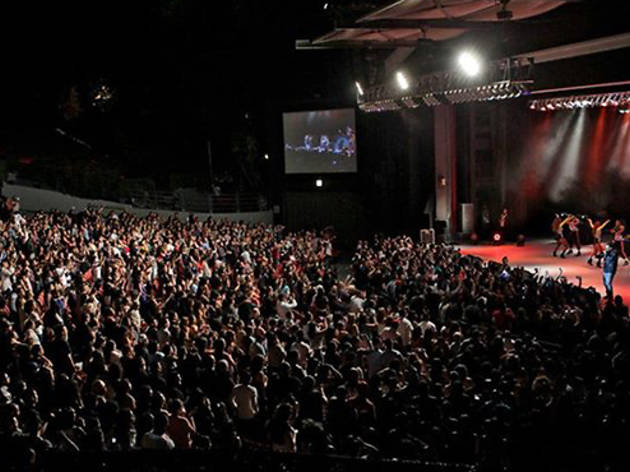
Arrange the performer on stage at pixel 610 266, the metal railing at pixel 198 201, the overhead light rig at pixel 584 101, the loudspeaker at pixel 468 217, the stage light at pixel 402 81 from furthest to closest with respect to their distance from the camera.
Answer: the metal railing at pixel 198 201 < the loudspeaker at pixel 468 217 < the overhead light rig at pixel 584 101 < the stage light at pixel 402 81 < the performer on stage at pixel 610 266

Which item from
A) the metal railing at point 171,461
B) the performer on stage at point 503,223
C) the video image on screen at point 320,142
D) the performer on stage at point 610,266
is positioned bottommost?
the metal railing at point 171,461

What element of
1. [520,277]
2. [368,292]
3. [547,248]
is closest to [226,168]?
[547,248]

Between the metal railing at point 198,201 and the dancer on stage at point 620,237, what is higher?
the metal railing at point 198,201

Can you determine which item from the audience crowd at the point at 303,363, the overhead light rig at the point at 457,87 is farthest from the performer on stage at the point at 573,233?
the audience crowd at the point at 303,363

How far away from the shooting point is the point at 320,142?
90.8ft

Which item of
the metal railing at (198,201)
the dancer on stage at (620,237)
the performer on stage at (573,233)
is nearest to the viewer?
the dancer on stage at (620,237)

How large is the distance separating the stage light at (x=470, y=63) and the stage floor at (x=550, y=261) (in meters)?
5.32

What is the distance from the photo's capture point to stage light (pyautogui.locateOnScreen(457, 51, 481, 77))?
1444cm

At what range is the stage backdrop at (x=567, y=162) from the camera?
24172 mm

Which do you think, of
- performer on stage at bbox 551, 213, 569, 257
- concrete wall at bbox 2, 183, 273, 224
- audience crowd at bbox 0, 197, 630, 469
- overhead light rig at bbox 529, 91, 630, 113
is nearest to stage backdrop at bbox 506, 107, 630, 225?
overhead light rig at bbox 529, 91, 630, 113

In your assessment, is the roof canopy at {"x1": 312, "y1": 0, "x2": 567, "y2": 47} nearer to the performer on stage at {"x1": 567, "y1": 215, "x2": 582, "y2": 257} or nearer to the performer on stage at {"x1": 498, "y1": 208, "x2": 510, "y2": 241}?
the performer on stage at {"x1": 567, "y1": 215, "x2": 582, "y2": 257}

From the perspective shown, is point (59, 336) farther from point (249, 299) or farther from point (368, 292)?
point (368, 292)

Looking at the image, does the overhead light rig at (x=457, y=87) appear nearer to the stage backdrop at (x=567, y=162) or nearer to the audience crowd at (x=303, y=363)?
the audience crowd at (x=303, y=363)

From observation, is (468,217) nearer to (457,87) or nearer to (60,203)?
(457,87)
